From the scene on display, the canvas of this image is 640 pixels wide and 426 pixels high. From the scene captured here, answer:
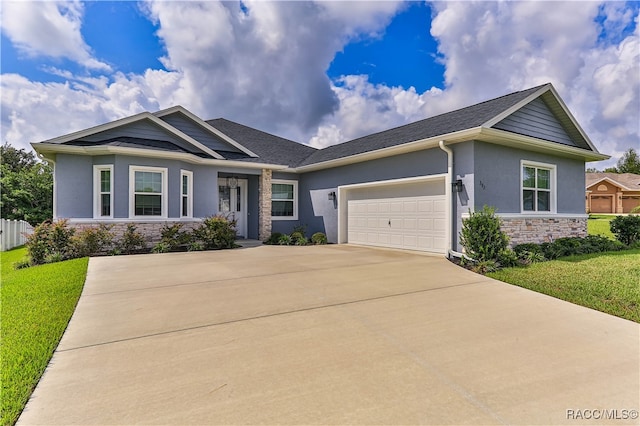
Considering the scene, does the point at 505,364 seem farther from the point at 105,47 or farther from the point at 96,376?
the point at 105,47

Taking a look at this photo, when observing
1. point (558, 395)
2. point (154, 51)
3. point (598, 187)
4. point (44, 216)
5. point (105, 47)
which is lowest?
point (558, 395)

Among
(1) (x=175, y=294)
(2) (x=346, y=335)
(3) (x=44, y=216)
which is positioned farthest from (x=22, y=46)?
(3) (x=44, y=216)

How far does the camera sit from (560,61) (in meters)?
Answer: 11.7

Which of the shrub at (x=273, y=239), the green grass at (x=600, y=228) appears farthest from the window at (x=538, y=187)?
the shrub at (x=273, y=239)

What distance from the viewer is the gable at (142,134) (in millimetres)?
11125

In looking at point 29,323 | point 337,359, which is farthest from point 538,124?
point 29,323

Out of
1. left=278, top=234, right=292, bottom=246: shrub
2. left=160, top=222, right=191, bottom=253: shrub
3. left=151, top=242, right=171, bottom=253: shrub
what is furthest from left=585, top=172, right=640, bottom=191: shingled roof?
left=151, top=242, right=171, bottom=253: shrub

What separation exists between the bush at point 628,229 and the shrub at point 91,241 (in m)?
17.7

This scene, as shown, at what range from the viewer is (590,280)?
20.0 ft

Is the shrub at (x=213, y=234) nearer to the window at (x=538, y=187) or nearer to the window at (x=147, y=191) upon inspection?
the window at (x=147, y=191)

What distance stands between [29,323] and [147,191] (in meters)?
7.60

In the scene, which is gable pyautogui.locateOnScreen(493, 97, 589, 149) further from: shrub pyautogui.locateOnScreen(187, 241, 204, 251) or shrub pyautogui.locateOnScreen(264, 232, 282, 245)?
shrub pyautogui.locateOnScreen(187, 241, 204, 251)

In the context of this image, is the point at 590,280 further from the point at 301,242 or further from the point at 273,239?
the point at 273,239

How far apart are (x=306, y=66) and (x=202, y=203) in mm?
7683
